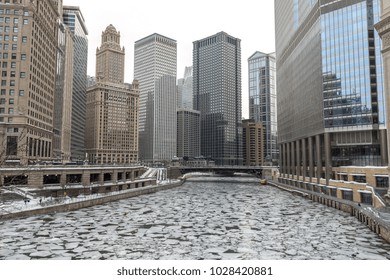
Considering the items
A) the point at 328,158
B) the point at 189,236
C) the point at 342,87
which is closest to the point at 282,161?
the point at 328,158

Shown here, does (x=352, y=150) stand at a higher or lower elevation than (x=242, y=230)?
higher

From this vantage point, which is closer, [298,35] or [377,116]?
[377,116]

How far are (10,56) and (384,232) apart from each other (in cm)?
9344

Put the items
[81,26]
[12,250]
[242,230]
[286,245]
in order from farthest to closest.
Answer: [81,26] < [242,230] < [286,245] < [12,250]

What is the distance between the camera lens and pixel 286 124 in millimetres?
124125

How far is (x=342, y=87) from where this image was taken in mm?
82312

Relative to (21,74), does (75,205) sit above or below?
below

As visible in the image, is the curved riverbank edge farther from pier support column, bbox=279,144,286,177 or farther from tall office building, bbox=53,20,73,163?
tall office building, bbox=53,20,73,163

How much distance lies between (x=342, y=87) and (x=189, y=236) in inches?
2635

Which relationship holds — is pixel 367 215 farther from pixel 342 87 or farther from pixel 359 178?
pixel 342 87

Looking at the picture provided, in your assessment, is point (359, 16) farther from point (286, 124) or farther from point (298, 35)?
point (286, 124)

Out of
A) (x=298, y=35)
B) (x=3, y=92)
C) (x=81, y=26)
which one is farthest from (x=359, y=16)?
(x=81, y=26)

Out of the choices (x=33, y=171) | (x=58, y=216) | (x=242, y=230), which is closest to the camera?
(x=242, y=230)

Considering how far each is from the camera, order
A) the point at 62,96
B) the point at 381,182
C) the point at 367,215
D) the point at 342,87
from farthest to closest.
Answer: the point at 62,96
the point at 342,87
the point at 381,182
the point at 367,215
